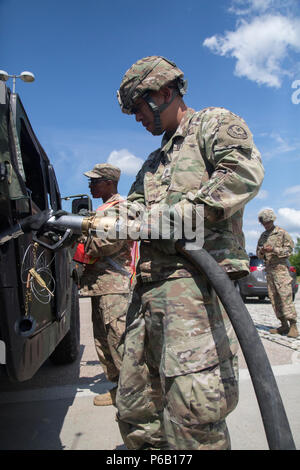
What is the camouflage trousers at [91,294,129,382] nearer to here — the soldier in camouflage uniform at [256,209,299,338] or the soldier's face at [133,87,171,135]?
the soldier's face at [133,87,171,135]

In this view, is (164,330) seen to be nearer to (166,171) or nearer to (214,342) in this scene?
(214,342)

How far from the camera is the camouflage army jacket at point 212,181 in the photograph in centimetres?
144

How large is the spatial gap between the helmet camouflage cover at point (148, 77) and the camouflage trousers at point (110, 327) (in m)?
1.61

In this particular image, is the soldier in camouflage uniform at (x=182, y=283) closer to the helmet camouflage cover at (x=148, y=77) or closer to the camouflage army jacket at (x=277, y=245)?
the helmet camouflage cover at (x=148, y=77)

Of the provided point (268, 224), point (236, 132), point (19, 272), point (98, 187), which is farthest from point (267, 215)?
point (19, 272)

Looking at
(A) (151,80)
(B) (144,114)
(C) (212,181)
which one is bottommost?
(C) (212,181)

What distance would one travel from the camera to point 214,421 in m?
1.39

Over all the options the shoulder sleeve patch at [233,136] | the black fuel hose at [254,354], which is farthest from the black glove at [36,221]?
the shoulder sleeve patch at [233,136]

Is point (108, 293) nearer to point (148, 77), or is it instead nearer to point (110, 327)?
point (110, 327)

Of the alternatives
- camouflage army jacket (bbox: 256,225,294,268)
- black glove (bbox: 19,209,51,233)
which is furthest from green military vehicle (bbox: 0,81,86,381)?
camouflage army jacket (bbox: 256,225,294,268)

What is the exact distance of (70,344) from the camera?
423cm

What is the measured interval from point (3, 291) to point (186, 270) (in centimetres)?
84

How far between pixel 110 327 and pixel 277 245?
13.8ft

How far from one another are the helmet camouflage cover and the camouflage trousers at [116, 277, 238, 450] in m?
0.89
